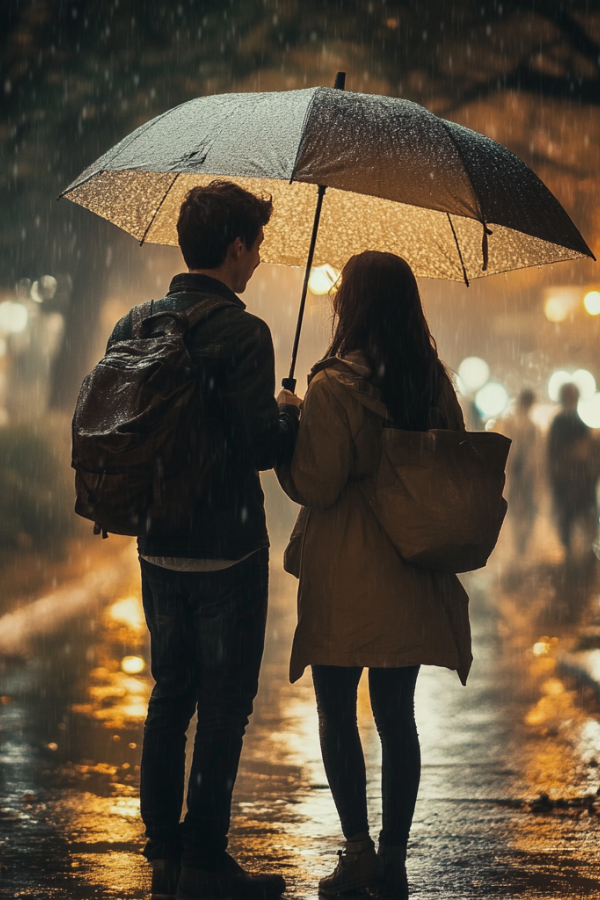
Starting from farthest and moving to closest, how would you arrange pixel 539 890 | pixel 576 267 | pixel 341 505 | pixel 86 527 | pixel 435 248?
pixel 576 267, pixel 86 527, pixel 435 248, pixel 539 890, pixel 341 505

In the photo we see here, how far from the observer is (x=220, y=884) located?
10.7 ft

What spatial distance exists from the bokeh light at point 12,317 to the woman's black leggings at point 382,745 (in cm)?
3559

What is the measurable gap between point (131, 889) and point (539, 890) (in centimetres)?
135

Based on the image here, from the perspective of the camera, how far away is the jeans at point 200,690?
3273 mm

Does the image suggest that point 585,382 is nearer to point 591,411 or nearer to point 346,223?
point 591,411

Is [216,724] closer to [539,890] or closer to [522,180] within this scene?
[539,890]

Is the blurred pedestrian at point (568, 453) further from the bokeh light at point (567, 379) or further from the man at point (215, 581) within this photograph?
the bokeh light at point (567, 379)

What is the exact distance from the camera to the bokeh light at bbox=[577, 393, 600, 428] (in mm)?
34584

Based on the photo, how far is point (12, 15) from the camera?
15070 millimetres

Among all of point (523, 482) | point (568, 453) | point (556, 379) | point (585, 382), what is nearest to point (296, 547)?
point (568, 453)

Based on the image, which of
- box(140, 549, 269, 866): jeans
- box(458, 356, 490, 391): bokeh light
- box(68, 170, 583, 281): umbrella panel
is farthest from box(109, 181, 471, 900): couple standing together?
box(458, 356, 490, 391): bokeh light

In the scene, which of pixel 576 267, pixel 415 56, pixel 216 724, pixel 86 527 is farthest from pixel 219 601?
pixel 576 267

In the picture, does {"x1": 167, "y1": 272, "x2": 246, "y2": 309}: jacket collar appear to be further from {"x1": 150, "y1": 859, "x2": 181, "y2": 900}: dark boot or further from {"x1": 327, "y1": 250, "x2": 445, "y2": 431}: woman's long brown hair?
{"x1": 150, "y1": 859, "x2": 181, "y2": 900}: dark boot

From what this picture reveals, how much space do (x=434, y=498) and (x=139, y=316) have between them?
3.42 ft
